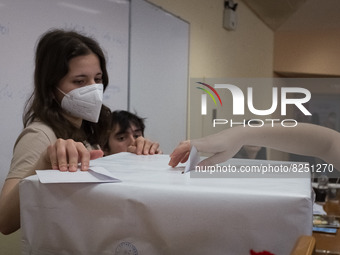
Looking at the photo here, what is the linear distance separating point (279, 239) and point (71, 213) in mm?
246

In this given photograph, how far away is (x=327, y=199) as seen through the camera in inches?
106

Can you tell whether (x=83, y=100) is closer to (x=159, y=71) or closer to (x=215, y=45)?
(x=159, y=71)

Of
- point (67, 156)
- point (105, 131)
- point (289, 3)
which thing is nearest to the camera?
point (67, 156)

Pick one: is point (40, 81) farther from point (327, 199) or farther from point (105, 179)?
point (327, 199)

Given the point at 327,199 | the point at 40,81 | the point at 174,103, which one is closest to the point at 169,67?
the point at 174,103

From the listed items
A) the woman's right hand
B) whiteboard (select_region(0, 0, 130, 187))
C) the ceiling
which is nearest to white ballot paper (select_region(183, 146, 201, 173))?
the woman's right hand

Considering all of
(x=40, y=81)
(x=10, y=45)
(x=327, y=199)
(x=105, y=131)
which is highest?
(x=10, y=45)

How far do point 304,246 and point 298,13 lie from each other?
561 cm

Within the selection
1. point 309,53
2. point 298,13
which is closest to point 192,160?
point 298,13

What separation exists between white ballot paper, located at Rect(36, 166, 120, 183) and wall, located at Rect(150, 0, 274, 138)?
2.20 meters

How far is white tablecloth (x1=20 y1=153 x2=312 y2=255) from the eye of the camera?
431mm

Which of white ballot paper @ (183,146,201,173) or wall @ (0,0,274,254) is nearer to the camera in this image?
white ballot paper @ (183,146,201,173)

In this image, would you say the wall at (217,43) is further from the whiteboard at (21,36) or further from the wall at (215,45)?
the whiteboard at (21,36)

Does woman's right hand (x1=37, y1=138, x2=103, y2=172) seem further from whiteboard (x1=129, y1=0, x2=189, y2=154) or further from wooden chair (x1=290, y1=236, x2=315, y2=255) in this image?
whiteboard (x1=129, y1=0, x2=189, y2=154)
